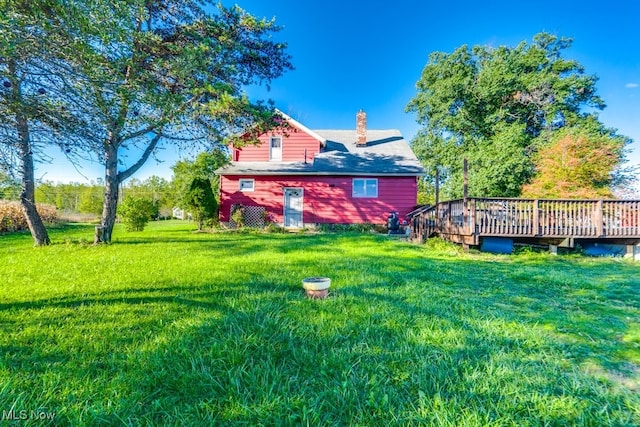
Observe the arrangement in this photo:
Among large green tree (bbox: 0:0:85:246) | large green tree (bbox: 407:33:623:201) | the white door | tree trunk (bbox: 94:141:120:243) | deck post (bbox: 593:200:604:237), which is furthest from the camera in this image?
large green tree (bbox: 407:33:623:201)

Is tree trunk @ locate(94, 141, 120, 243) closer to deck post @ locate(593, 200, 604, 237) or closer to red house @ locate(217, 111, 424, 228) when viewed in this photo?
red house @ locate(217, 111, 424, 228)

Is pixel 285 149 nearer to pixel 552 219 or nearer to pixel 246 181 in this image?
pixel 246 181

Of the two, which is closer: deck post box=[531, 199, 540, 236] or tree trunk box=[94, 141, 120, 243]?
deck post box=[531, 199, 540, 236]

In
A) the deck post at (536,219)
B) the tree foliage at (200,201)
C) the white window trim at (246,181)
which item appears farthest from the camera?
the white window trim at (246,181)

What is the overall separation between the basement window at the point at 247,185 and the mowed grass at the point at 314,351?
999cm

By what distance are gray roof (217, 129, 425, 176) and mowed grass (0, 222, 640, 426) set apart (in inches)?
373

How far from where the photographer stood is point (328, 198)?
13625 mm

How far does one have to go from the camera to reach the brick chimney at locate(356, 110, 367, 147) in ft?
49.3

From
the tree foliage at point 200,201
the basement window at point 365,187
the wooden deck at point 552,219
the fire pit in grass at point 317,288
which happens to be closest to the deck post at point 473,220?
the wooden deck at point 552,219

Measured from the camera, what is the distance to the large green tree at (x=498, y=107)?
665 inches

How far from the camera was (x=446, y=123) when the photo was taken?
1942 centimetres

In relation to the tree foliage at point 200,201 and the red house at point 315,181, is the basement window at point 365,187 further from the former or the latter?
the tree foliage at point 200,201

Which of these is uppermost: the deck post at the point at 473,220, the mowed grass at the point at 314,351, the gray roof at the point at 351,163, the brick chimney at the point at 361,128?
the brick chimney at the point at 361,128

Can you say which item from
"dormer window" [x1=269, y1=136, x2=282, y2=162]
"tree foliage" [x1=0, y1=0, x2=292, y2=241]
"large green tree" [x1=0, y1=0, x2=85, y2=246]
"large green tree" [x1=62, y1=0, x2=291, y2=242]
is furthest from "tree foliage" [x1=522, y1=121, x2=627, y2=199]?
"large green tree" [x1=0, y1=0, x2=85, y2=246]
